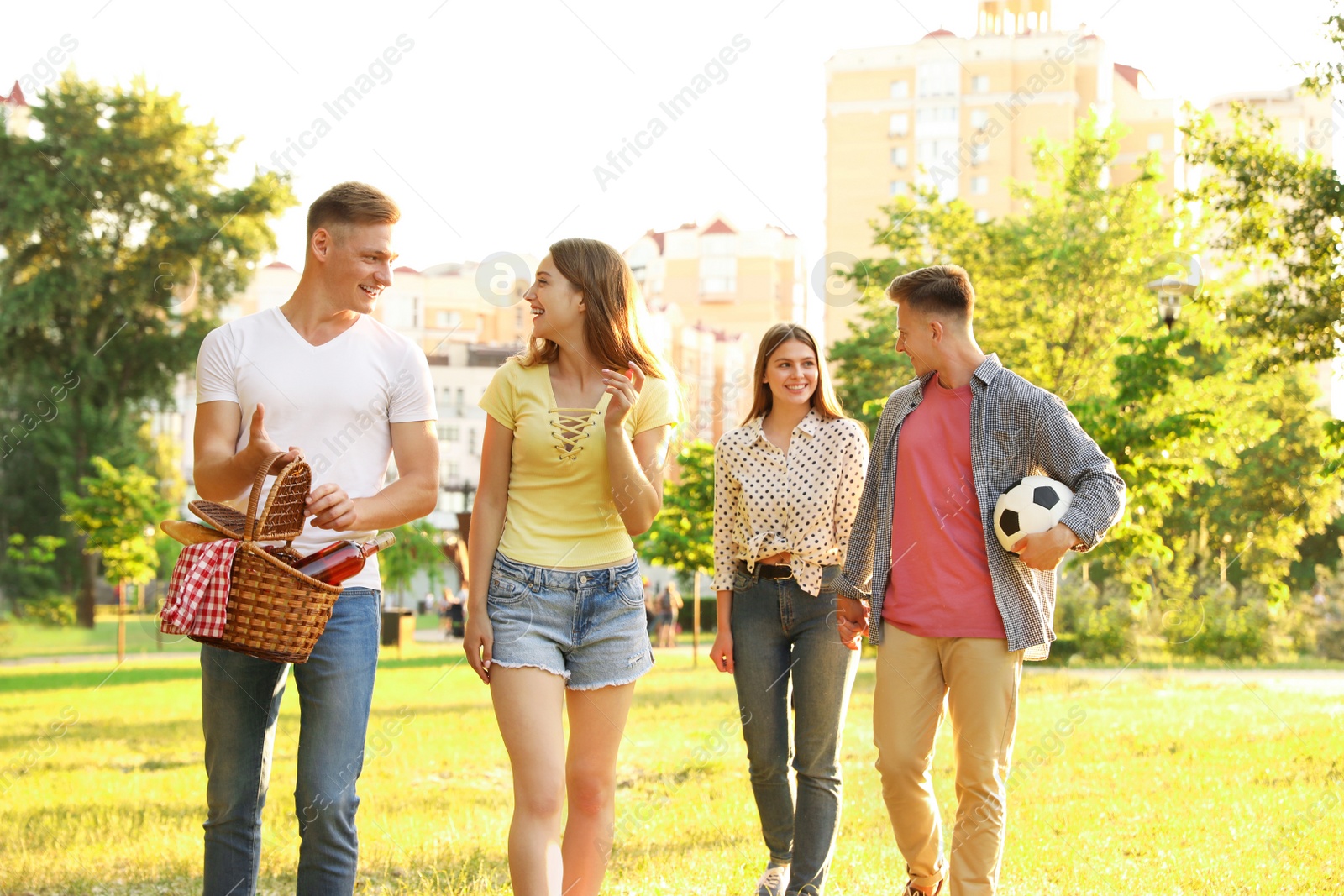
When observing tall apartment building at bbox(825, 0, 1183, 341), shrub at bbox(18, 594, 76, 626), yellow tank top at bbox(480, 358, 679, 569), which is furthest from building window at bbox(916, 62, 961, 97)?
yellow tank top at bbox(480, 358, 679, 569)

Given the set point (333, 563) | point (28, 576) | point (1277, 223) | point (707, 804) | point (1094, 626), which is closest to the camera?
point (333, 563)

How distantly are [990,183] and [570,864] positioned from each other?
246ft

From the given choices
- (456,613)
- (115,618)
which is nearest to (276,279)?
(115,618)

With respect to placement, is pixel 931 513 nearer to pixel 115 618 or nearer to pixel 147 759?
pixel 147 759

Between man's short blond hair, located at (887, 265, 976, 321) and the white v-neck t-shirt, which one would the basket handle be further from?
man's short blond hair, located at (887, 265, 976, 321)

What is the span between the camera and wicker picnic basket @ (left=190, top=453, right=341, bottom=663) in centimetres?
310

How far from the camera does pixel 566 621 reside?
3693 millimetres

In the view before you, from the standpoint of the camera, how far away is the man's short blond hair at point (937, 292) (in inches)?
163

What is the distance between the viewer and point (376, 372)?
11.8ft

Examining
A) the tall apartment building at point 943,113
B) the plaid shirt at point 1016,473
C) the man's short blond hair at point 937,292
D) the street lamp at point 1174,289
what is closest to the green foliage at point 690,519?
the street lamp at point 1174,289

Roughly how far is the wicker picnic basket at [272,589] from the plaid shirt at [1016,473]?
1.88 m

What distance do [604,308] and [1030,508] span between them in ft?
4.86

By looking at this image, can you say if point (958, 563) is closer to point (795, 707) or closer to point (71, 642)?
point (795, 707)

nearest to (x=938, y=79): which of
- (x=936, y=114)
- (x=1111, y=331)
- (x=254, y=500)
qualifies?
(x=936, y=114)
